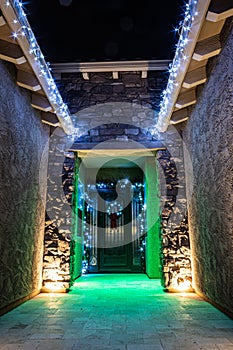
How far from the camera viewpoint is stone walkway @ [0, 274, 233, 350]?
207 centimetres

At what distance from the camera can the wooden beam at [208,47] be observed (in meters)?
2.77

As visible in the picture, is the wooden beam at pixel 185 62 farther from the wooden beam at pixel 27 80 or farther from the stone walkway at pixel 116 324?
the stone walkway at pixel 116 324

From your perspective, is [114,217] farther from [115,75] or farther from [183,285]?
[115,75]

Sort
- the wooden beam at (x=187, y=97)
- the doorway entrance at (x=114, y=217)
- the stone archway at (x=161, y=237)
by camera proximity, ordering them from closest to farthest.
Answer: the wooden beam at (x=187, y=97) → the stone archway at (x=161, y=237) → the doorway entrance at (x=114, y=217)

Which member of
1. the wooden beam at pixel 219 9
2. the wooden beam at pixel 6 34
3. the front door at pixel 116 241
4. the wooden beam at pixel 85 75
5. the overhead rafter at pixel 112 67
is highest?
the overhead rafter at pixel 112 67

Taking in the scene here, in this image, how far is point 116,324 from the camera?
257 centimetres

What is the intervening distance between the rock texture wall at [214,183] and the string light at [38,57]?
78.8 inches

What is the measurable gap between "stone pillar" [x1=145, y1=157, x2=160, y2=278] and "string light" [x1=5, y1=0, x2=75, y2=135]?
2185mm

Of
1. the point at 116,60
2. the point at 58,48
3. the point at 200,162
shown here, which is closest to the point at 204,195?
the point at 200,162

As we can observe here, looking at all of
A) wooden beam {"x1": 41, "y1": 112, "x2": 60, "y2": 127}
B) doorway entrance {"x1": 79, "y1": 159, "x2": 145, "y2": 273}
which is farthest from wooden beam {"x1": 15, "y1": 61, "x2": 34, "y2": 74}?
doorway entrance {"x1": 79, "y1": 159, "x2": 145, "y2": 273}

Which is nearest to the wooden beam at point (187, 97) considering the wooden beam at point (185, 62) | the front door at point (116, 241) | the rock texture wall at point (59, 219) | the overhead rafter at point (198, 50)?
the overhead rafter at point (198, 50)

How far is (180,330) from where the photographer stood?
239 centimetres

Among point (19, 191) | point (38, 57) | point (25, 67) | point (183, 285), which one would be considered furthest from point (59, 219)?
point (38, 57)

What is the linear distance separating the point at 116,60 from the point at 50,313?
4.13m
